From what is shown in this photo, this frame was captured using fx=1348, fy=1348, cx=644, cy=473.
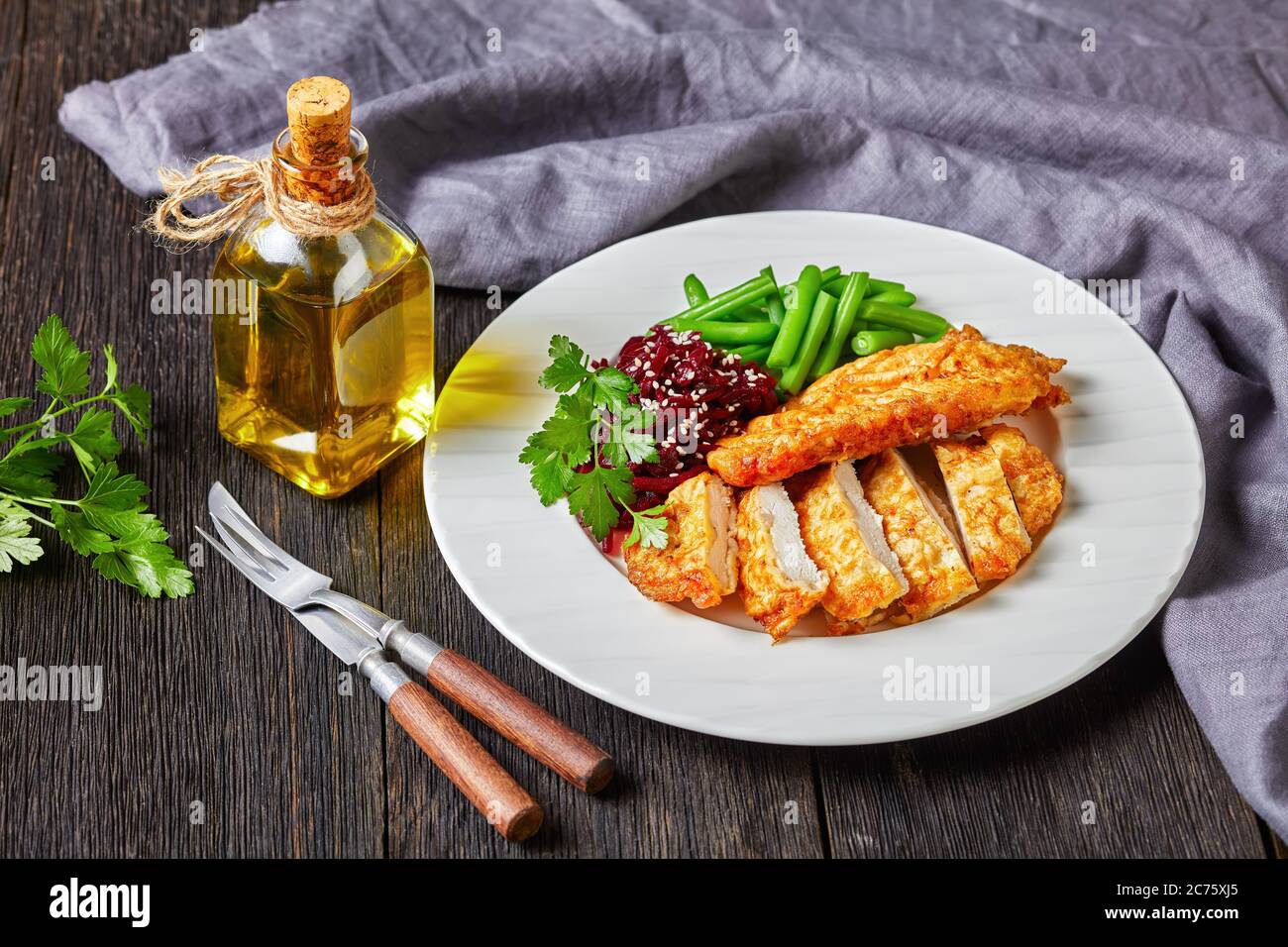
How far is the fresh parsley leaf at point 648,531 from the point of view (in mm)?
3477

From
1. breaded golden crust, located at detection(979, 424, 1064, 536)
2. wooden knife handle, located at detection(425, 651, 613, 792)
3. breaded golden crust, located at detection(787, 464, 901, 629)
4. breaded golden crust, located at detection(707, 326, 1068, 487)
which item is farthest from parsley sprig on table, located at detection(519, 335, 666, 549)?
breaded golden crust, located at detection(979, 424, 1064, 536)

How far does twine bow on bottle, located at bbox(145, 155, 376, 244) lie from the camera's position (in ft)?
11.4

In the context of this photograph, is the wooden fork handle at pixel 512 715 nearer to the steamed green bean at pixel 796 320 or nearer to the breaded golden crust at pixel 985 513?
the breaded golden crust at pixel 985 513

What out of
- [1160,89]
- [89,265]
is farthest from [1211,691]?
[89,265]

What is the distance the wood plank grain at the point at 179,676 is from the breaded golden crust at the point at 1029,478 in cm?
177

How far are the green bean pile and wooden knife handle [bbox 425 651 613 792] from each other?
4.38 feet

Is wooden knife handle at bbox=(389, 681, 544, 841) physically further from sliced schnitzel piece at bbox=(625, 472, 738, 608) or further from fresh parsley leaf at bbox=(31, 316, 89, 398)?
fresh parsley leaf at bbox=(31, 316, 89, 398)

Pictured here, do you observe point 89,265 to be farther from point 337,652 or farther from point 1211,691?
point 1211,691

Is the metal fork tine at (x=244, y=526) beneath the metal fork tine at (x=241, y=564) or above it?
above

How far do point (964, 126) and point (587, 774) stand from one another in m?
2.87

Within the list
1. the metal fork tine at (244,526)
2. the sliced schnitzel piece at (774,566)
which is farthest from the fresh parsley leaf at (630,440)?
the metal fork tine at (244,526)

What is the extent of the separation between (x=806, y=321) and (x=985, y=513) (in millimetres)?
885

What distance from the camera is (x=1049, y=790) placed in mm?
3354

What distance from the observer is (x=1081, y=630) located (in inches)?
133
